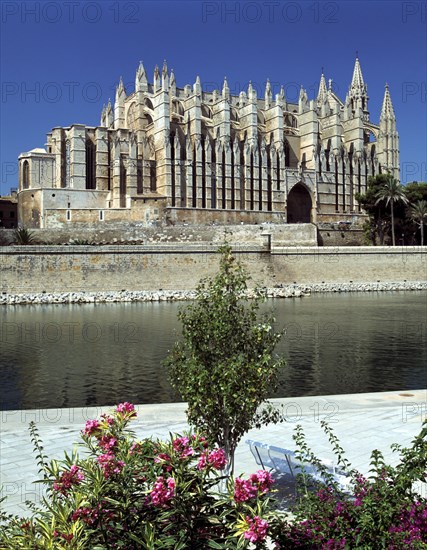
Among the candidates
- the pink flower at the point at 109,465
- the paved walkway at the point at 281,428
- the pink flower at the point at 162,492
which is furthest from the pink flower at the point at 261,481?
the paved walkway at the point at 281,428

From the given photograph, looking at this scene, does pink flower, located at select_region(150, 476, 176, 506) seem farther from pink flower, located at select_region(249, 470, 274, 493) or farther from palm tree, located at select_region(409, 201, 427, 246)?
palm tree, located at select_region(409, 201, 427, 246)

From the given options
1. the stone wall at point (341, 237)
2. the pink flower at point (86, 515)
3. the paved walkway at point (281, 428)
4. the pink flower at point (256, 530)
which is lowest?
the paved walkway at point (281, 428)

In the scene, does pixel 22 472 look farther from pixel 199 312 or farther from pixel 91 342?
pixel 91 342

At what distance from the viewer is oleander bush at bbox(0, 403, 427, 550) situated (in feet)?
9.15

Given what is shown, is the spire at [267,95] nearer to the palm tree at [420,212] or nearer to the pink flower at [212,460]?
the palm tree at [420,212]

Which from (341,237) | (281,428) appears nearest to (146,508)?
(281,428)

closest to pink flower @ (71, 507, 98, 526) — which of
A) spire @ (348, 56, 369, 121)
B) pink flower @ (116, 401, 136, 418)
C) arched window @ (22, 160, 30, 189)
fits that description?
pink flower @ (116, 401, 136, 418)

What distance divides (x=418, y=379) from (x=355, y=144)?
1956 inches

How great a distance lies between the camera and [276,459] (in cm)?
553

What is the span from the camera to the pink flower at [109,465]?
321cm

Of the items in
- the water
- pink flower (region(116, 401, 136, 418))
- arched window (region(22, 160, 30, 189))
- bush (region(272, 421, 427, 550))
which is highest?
arched window (region(22, 160, 30, 189))

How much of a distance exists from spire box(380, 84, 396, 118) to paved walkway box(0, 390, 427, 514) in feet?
187

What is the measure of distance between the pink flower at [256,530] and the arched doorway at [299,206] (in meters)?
52.9

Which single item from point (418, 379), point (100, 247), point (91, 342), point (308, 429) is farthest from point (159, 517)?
point (100, 247)
